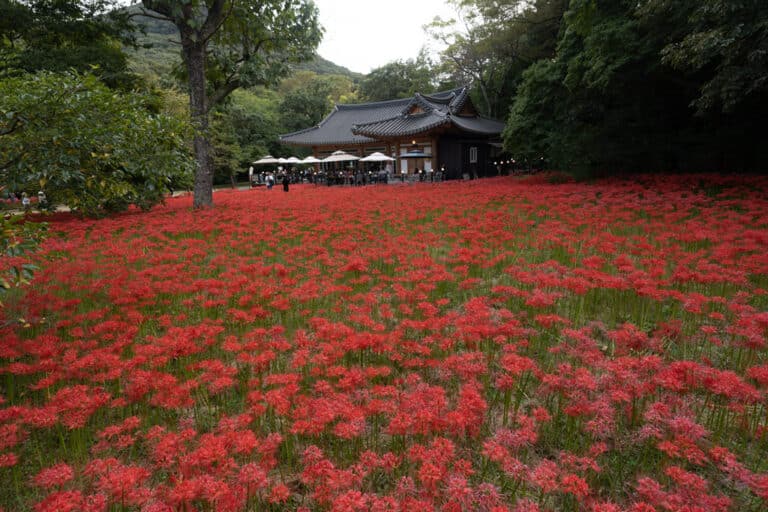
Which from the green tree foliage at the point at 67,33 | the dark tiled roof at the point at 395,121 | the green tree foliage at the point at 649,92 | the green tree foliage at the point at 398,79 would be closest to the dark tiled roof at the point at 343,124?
the dark tiled roof at the point at 395,121

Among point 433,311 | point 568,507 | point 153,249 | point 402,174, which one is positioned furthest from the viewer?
point 402,174

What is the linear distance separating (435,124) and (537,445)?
73.3ft

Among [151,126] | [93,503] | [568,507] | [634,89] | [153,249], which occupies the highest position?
[634,89]

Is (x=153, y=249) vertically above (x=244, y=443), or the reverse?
(x=153, y=249)

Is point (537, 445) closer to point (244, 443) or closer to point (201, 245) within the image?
point (244, 443)

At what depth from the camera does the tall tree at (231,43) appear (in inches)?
474

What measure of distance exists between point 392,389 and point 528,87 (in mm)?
15978

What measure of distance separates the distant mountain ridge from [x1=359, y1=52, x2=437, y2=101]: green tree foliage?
8239 mm

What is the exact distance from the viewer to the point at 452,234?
703 centimetres

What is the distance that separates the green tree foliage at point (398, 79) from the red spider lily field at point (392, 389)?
1652 inches

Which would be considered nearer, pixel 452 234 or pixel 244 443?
pixel 244 443

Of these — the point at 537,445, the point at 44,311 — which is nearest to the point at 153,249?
the point at 44,311

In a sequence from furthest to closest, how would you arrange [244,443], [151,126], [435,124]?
[435,124]
[151,126]
[244,443]

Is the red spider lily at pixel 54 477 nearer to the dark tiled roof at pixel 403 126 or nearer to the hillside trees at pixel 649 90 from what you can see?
the hillside trees at pixel 649 90
